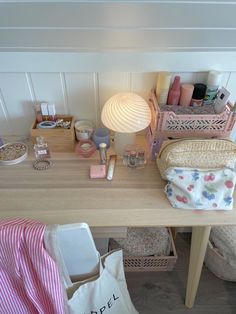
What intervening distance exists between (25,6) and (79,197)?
777 millimetres

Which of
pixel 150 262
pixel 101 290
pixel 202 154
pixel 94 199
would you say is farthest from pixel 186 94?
pixel 150 262

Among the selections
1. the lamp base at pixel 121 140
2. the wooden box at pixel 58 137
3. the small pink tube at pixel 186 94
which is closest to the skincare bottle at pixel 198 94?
the small pink tube at pixel 186 94

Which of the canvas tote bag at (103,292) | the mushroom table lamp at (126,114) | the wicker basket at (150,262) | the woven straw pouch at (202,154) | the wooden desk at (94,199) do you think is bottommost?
the wicker basket at (150,262)

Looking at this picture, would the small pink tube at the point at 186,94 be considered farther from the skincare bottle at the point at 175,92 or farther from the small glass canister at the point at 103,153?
the small glass canister at the point at 103,153

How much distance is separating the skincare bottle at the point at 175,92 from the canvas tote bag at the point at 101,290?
584 mm

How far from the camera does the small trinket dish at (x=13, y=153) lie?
91 cm

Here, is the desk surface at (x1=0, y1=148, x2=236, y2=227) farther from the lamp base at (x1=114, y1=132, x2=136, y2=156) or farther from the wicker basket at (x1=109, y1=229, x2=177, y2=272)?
the wicker basket at (x1=109, y1=229, x2=177, y2=272)

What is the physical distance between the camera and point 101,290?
0.81 m

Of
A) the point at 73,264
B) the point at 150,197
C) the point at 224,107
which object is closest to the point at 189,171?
the point at 150,197

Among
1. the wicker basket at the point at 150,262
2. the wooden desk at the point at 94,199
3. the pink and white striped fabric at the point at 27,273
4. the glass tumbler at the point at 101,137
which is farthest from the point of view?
the wicker basket at the point at 150,262

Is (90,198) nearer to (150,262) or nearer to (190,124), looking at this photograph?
(190,124)

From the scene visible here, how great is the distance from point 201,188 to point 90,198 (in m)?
0.36

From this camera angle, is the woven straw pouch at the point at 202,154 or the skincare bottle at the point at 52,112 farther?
the skincare bottle at the point at 52,112

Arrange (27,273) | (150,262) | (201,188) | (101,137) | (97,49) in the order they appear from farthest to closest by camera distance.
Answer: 1. (150,262)
2. (101,137)
3. (97,49)
4. (201,188)
5. (27,273)
